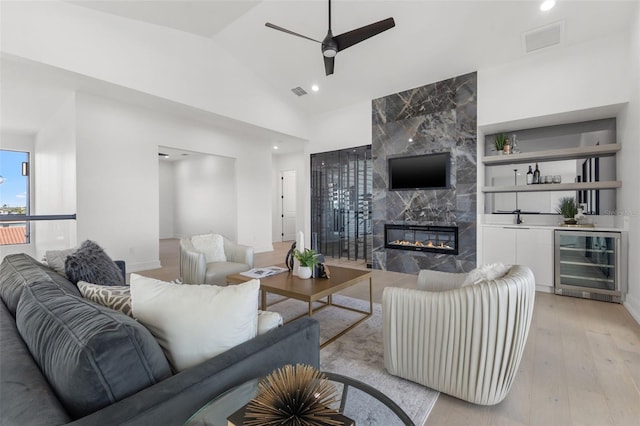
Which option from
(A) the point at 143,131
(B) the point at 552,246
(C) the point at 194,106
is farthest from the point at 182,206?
(B) the point at 552,246

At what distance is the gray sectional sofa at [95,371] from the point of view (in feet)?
2.31

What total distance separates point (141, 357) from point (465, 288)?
60.7 inches

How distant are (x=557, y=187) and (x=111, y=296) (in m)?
5.05

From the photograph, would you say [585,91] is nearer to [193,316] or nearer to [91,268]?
[193,316]

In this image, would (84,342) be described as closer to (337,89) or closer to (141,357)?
(141,357)

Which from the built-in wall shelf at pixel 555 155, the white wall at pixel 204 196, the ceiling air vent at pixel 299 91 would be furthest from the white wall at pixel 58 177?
the built-in wall shelf at pixel 555 155

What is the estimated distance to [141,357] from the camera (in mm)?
836

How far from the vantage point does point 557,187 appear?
13.4 ft

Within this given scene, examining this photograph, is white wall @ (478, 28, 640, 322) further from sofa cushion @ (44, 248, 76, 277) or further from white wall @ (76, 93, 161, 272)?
white wall @ (76, 93, 161, 272)

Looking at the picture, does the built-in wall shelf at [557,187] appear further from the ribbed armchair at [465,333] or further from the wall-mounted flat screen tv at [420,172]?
the ribbed armchair at [465,333]

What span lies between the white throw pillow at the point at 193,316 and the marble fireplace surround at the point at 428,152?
165 inches

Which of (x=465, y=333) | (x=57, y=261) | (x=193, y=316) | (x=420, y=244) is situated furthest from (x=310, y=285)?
(x=420, y=244)

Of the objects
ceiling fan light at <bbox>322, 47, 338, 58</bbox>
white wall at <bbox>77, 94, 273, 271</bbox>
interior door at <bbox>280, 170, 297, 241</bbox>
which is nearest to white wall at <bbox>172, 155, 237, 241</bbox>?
interior door at <bbox>280, 170, 297, 241</bbox>

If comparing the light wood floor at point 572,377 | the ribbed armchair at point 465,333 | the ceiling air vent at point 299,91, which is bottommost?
the light wood floor at point 572,377
